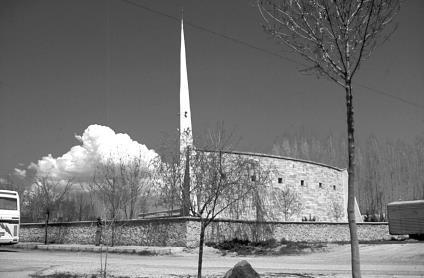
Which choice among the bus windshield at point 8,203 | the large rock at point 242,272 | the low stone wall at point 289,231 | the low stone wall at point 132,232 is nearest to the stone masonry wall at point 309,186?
the low stone wall at point 289,231

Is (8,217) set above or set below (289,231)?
above

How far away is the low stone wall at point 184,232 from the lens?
79.6 feet

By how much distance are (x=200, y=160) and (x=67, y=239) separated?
18041mm

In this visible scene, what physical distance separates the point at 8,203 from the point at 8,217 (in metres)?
0.78

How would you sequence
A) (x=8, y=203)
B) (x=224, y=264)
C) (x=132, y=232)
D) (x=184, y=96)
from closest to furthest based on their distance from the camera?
1. (x=224, y=264)
2. (x=8, y=203)
3. (x=132, y=232)
4. (x=184, y=96)

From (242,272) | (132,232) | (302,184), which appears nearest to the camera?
(242,272)

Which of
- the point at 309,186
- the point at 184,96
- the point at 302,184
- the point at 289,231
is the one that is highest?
the point at 184,96

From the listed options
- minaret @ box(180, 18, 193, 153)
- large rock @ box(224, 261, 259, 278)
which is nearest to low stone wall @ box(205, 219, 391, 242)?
large rock @ box(224, 261, 259, 278)

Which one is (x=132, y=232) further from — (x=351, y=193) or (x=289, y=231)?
(x=351, y=193)

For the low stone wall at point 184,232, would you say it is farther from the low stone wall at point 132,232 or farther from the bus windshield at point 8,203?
the bus windshield at point 8,203

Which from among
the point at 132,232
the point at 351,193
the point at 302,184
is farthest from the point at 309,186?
the point at 351,193

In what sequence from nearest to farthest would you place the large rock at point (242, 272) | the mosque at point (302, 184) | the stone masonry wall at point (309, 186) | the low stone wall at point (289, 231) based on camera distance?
the large rock at point (242, 272) → the low stone wall at point (289, 231) → the mosque at point (302, 184) → the stone masonry wall at point (309, 186)

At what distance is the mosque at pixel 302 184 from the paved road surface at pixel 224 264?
17.7 metres

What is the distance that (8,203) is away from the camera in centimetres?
2272
